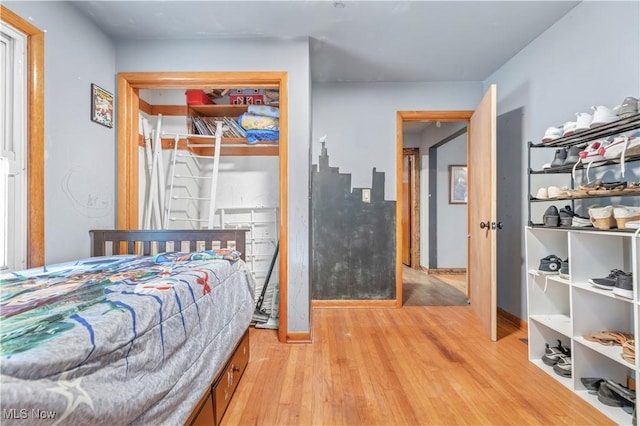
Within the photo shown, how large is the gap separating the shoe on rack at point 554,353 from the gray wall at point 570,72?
65 cm

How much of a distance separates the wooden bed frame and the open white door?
5.99 feet

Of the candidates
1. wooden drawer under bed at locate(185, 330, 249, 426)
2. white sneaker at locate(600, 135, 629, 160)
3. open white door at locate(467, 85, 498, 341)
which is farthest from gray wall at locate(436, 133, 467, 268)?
wooden drawer under bed at locate(185, 330, 249, 426)

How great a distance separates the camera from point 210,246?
2064 mm

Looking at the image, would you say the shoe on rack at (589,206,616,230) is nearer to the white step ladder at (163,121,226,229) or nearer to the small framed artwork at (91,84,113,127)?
the white step ladder at (163,121,226,229)

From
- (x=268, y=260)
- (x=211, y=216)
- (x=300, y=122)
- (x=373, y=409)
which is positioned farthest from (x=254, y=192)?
(x=373, y=409)

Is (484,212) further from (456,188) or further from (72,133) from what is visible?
(72,133)

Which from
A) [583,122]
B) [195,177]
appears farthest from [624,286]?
[195,177]

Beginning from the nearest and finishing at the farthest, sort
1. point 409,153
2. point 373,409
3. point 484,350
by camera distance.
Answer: point 373,409 → point 484,350 → point 409,153

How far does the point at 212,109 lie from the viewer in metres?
3.07

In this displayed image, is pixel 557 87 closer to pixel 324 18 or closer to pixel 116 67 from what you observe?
pixel 324 18

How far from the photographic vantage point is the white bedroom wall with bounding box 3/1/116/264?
1703 mm

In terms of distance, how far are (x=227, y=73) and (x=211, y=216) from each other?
1.26 metres

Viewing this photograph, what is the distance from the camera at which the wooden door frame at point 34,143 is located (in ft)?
5.26

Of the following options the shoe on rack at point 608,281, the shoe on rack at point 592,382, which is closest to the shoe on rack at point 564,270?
the shoe on rack at point 608,281
